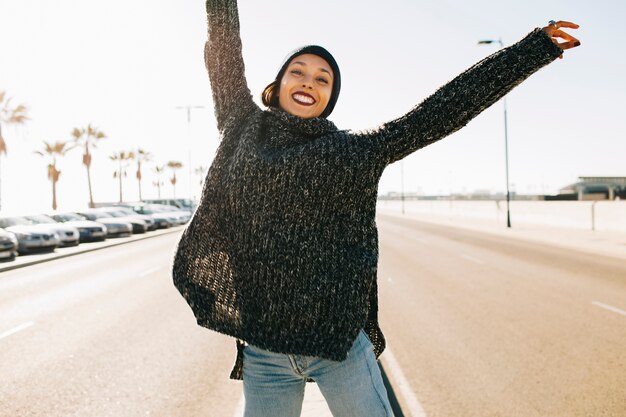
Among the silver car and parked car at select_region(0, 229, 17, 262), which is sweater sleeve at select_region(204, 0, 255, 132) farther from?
the silver car

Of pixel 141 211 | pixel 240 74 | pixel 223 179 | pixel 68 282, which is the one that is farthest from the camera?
pixel 141 211

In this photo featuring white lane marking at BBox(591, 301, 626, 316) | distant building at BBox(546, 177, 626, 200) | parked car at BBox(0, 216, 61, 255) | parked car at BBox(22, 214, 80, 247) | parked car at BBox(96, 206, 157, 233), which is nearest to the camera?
white lane marking at BBox(591, 301, 626, 316)

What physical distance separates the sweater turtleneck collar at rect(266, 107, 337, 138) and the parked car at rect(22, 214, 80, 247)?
823 inches

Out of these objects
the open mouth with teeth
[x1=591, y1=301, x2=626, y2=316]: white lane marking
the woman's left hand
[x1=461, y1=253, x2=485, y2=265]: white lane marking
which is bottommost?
[x1=461, y1=253, x2=485, y2=265]: white lane marking

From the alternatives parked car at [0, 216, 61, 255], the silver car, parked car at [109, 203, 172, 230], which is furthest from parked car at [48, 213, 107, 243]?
parked car at [109, 203, 172, 230]

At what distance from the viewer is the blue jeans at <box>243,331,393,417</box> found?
5.09 ft

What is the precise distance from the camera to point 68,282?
11242 millimetres

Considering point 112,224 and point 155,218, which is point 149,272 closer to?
point 112,224

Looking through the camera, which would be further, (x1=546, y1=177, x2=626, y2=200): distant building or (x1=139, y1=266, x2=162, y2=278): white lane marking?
(x1=546, y1=177, x2=626, y2=200): distant building

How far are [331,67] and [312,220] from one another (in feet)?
2.34

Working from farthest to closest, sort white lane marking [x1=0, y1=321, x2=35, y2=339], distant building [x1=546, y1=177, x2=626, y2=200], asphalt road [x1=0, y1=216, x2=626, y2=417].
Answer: distant building [x1=546, y1=177, x2=626, y2=200]
white lane marking [x1=0, y1=321, x2=35, y2=339]
asphalt road [x1=0, y1=216, x2=626, y2=417]

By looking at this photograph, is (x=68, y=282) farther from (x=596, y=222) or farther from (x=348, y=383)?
(x=596, y=222)

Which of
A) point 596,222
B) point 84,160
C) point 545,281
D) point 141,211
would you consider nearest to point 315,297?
point 545,281

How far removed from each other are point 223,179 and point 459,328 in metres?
5.64
